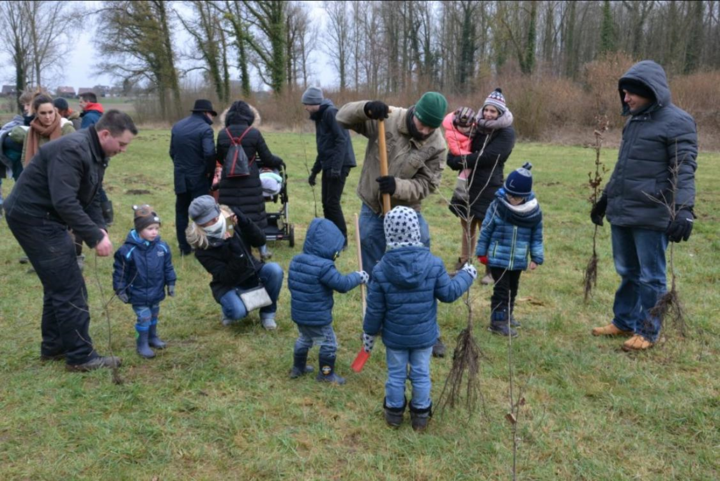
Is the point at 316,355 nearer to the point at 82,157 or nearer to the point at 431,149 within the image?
the point at 431,149

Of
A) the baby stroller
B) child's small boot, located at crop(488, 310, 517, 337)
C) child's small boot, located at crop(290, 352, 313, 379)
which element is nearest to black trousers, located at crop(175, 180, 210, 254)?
the baby stroller

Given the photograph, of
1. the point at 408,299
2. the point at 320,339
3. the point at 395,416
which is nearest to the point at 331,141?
the point at 320,339

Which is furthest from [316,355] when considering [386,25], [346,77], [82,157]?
[386,25]

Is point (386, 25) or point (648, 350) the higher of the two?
point (386, 25)

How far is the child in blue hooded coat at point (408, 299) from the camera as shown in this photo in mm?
3258

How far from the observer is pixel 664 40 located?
37.2 metres

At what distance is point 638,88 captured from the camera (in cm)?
436

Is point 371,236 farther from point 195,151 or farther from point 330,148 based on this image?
point 195,151

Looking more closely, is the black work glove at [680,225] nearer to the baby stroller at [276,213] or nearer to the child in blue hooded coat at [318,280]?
the child in blue hooded coat at [318,280]

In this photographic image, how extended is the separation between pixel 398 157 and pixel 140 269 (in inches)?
83.6

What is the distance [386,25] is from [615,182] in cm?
4266

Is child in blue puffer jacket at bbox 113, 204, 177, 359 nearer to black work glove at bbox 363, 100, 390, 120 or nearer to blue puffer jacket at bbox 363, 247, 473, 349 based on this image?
black work glove at bbox 363, 100, 390, 120

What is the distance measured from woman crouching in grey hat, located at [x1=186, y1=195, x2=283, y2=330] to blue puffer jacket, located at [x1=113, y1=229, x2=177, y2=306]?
0.29m

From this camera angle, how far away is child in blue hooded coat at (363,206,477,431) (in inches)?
128
